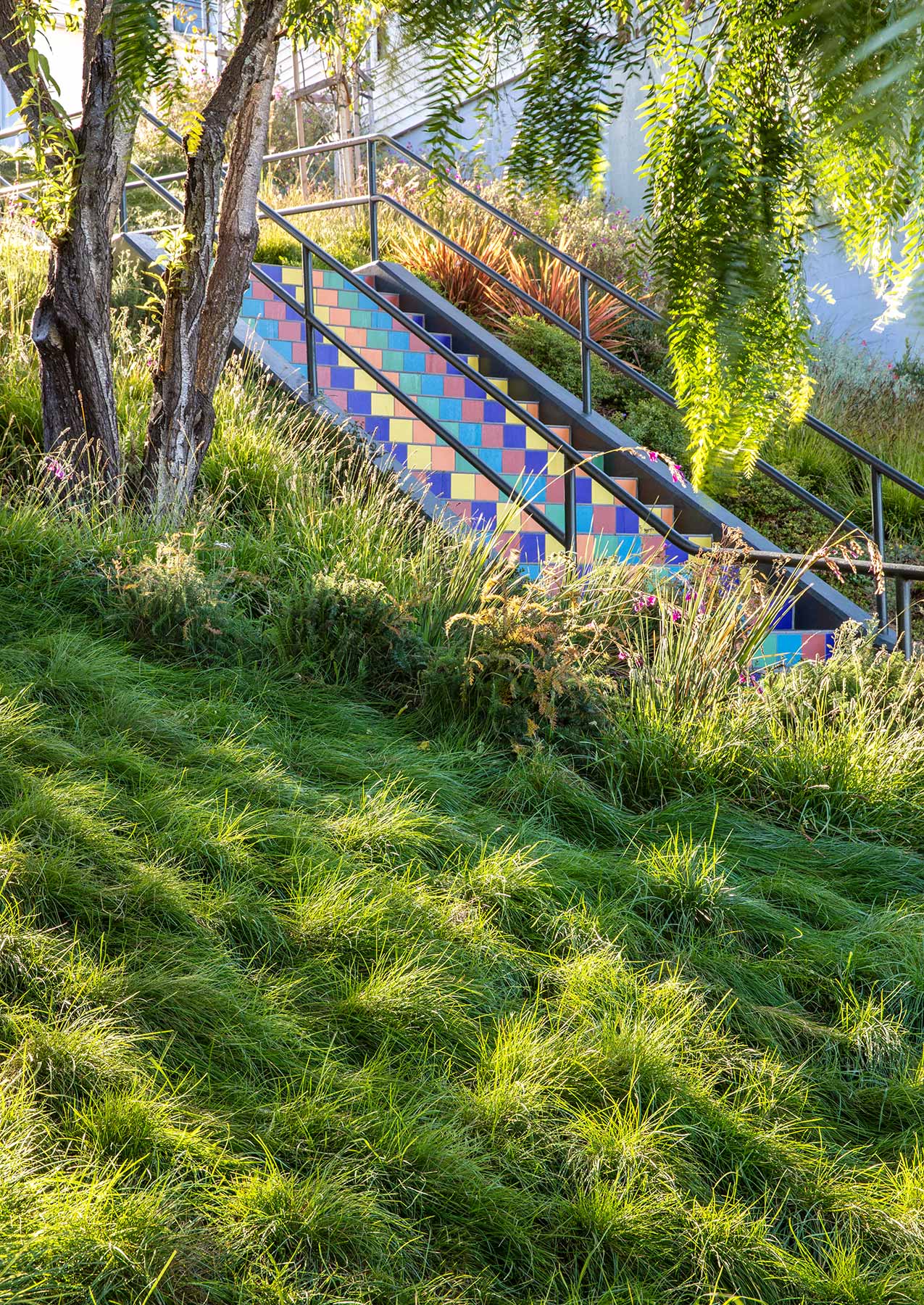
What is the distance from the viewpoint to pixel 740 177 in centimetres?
59

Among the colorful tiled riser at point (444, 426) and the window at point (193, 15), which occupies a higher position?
the window at point (193, 15)

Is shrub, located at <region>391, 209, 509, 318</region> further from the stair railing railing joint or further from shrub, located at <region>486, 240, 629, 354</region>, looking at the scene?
the stair railing railing joint

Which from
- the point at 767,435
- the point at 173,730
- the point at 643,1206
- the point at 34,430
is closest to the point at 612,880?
the point at 643,1206

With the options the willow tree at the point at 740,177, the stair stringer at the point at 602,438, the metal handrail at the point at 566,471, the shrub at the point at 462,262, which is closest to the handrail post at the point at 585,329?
the metal handrail at the point at 566,471

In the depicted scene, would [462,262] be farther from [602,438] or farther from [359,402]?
[602,438]

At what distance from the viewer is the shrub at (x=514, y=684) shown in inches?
155

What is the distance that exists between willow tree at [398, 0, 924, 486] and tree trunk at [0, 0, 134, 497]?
431 cm

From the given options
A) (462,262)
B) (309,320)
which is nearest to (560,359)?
(462,262)

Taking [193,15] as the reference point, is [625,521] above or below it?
below

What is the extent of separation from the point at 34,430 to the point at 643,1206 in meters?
4.91

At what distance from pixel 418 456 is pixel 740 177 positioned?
20.4 ft

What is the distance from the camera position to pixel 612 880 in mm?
3189

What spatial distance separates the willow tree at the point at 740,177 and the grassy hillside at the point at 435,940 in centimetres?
168

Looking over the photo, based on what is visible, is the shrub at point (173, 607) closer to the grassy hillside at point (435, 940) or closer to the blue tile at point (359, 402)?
the grassy hillside at point (435, 940)
